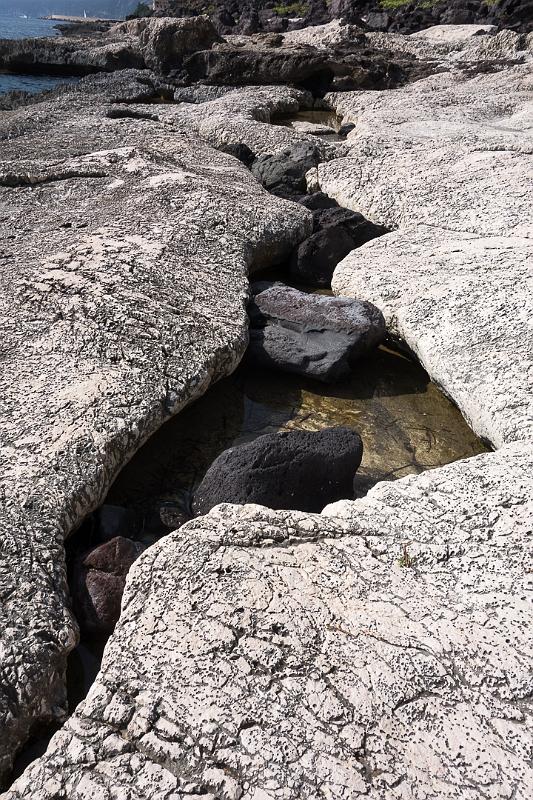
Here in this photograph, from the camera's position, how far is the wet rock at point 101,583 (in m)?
3.10

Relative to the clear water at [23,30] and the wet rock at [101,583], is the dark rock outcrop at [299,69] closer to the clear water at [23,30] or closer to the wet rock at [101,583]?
the wet rock at [101,583]

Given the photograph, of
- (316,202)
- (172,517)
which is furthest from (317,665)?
(316,202)

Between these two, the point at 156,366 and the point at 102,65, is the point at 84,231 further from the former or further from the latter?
the point at 102,65

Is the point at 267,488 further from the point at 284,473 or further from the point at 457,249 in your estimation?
the point at 457,249

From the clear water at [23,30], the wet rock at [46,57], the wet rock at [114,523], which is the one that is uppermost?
the clear water at [23,30]

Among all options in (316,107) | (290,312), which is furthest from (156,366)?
(316,107)

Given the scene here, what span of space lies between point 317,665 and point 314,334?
3.14 meters

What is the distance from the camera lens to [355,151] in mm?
8266

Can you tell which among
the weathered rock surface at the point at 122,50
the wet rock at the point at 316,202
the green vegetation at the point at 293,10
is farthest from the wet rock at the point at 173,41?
the green vegetation at the point at 293,10

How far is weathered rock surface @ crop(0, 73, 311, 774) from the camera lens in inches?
115

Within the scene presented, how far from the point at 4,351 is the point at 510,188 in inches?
194

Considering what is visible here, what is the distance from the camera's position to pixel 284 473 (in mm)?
3643

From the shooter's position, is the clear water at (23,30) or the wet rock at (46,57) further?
Answer: the clear water at (23,30)

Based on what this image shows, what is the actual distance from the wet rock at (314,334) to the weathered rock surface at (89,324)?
350 millimetres
